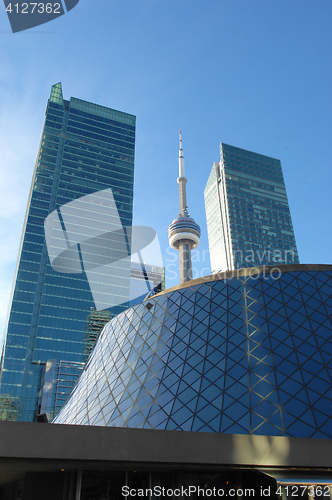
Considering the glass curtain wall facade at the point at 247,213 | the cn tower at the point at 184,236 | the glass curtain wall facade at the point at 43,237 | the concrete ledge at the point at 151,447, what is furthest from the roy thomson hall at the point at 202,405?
the glass curtain wall facade at the point at 247,213

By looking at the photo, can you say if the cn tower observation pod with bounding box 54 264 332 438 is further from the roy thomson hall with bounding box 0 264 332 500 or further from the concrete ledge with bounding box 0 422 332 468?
the concrete ledge with bounding box 0 422 332 468

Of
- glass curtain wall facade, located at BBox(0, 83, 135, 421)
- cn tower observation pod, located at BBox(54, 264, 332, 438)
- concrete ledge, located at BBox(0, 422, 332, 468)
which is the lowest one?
concrete ledge, located at BBox(0, 422, 332, 468)

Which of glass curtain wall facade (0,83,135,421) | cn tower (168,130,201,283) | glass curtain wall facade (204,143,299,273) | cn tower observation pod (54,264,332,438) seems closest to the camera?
cn tower observation pod (54,264,332,438)

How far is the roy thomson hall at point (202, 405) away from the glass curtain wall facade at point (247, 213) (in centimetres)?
11043

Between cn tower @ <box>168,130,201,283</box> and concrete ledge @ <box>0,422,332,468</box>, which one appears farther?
cn tower @ <box>168,130,201,283</box>

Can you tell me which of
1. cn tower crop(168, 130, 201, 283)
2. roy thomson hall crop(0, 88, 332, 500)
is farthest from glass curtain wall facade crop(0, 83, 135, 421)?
roy thomson hall crop(0, 88, 332, 500)

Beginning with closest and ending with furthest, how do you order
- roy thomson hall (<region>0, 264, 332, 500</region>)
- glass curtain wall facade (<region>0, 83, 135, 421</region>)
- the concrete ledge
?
the concrete ledge, roy thomson hall (<region>0, 264, 332, 500</region>), glass curtain wall facade (<region>0, 83, 135, 421</region>)

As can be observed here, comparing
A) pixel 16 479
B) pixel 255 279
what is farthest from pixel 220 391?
pixel 16 479

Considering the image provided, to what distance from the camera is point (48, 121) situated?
442ft

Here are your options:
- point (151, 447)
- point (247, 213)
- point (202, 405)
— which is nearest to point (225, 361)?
point (202, 405)

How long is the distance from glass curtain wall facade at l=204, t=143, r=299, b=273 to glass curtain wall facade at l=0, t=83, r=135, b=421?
40057 millimetres

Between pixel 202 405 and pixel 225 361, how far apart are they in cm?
350

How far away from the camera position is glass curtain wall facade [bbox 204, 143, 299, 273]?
14450 centimetres

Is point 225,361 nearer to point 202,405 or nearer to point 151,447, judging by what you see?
point 202,405
